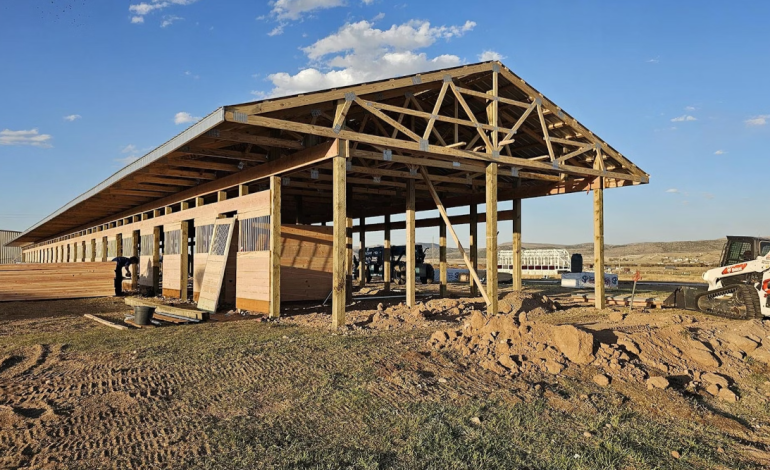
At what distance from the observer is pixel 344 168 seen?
34.9 ft

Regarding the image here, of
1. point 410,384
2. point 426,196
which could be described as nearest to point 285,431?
point 410,384

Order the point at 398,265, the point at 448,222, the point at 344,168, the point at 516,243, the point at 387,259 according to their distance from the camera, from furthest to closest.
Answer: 1. the point at 398,265
2. the point at 387,259
3. the point at 516,243
4. the point at 448,222
5. the point at 344,168

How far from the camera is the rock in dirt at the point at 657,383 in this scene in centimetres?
664

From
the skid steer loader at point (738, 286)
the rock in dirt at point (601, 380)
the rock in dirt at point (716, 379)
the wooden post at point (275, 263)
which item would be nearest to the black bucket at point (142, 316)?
the wooden post at point (275, 263)

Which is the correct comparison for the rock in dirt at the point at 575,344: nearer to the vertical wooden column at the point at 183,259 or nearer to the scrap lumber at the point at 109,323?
the scrap lumber at the point at 109,323

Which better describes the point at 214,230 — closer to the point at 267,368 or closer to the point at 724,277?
the point at 267,368

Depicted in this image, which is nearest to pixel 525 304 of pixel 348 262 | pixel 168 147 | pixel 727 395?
pixel 727 395

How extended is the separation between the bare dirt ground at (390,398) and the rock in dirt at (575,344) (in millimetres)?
22

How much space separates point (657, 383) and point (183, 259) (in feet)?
48.8

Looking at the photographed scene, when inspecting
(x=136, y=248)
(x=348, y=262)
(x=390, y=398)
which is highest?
(x=136, y=248)

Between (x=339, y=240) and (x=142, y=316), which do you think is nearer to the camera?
(x=339, y=240)

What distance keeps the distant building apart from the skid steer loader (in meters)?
78.2

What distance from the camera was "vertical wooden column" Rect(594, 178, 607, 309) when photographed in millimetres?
15453

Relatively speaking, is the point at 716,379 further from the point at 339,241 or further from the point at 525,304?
the point at 525,304
